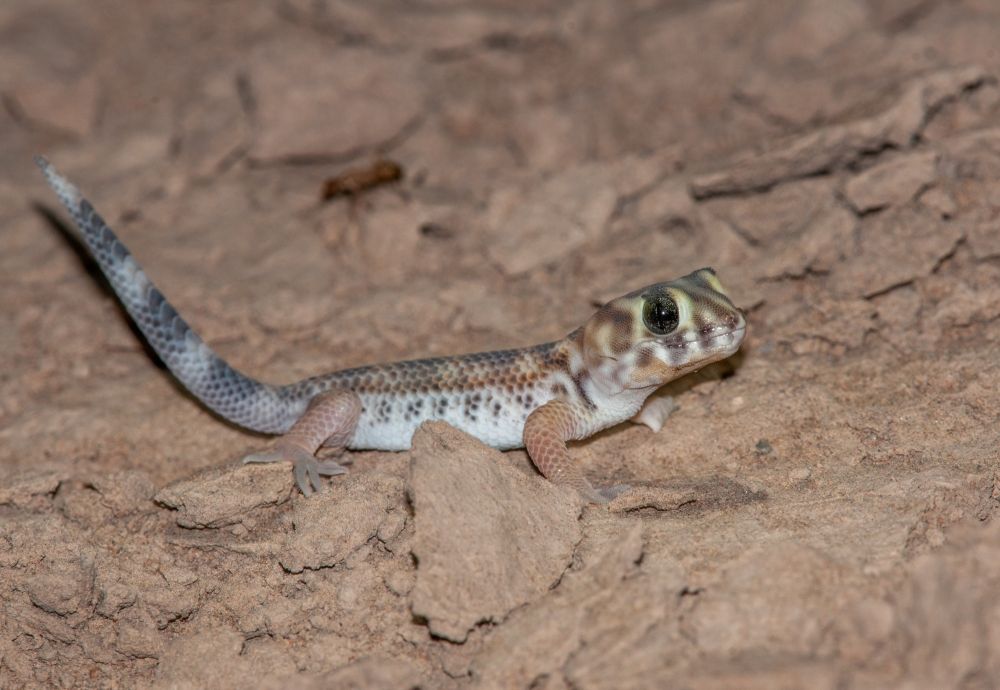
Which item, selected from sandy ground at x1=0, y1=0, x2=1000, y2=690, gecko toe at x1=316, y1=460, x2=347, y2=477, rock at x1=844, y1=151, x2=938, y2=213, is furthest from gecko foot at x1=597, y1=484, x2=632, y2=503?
rock at x1=844, y1=151, x2=938, y2=213

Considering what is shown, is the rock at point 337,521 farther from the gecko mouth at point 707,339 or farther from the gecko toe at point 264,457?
the gecko mouth at point 707,339

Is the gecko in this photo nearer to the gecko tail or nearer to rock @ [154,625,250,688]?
the gecko tail

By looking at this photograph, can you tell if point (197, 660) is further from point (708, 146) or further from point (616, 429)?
point (708, 146)

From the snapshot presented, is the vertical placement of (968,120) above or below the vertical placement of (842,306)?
above

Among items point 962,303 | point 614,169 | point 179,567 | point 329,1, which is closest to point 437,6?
point 329,1

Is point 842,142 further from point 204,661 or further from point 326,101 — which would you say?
point 204,661

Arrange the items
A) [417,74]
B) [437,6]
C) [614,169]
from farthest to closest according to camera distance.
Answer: [437,6]
[417,74]
[614,169]

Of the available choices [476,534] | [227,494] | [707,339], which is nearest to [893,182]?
[707,339]
